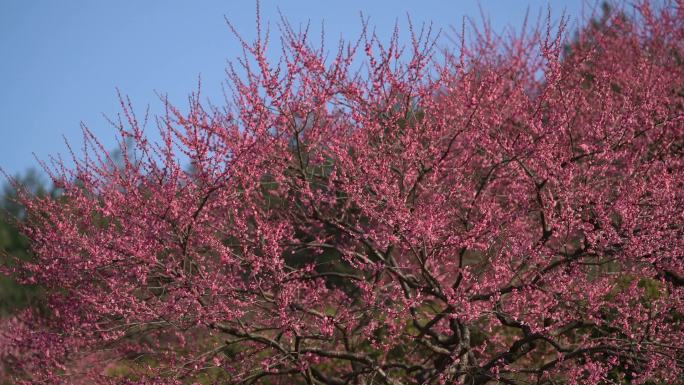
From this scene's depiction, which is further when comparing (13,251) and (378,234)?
(13,251)

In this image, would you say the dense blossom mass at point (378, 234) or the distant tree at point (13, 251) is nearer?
the dense blossom mass at point (378, 234)

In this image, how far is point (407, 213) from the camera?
5828 mm

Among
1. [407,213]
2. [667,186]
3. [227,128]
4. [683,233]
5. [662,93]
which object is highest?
[227,128]

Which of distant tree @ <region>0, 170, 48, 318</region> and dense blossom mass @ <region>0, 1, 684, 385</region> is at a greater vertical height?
distant tree @ <region>0, 170, 48, 318</region>

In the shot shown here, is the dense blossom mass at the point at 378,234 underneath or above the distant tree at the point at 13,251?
underneath

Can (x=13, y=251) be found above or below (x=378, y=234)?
above

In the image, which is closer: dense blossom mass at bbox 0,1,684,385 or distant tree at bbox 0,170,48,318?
dense blossom mass at bbox 0,1,684,385

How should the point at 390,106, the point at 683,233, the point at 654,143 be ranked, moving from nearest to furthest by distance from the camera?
the point at 683,233, the point at 390,106, the point at 654,143

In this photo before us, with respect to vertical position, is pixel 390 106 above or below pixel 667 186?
above

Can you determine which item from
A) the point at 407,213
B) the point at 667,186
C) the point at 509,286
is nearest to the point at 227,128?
the point at 407,213

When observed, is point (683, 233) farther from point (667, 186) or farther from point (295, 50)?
point (295, 50)

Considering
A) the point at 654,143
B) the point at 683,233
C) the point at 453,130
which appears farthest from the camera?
the point at 654,143

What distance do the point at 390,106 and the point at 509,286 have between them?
2.09 m

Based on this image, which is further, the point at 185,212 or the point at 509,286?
the point at 509,286
